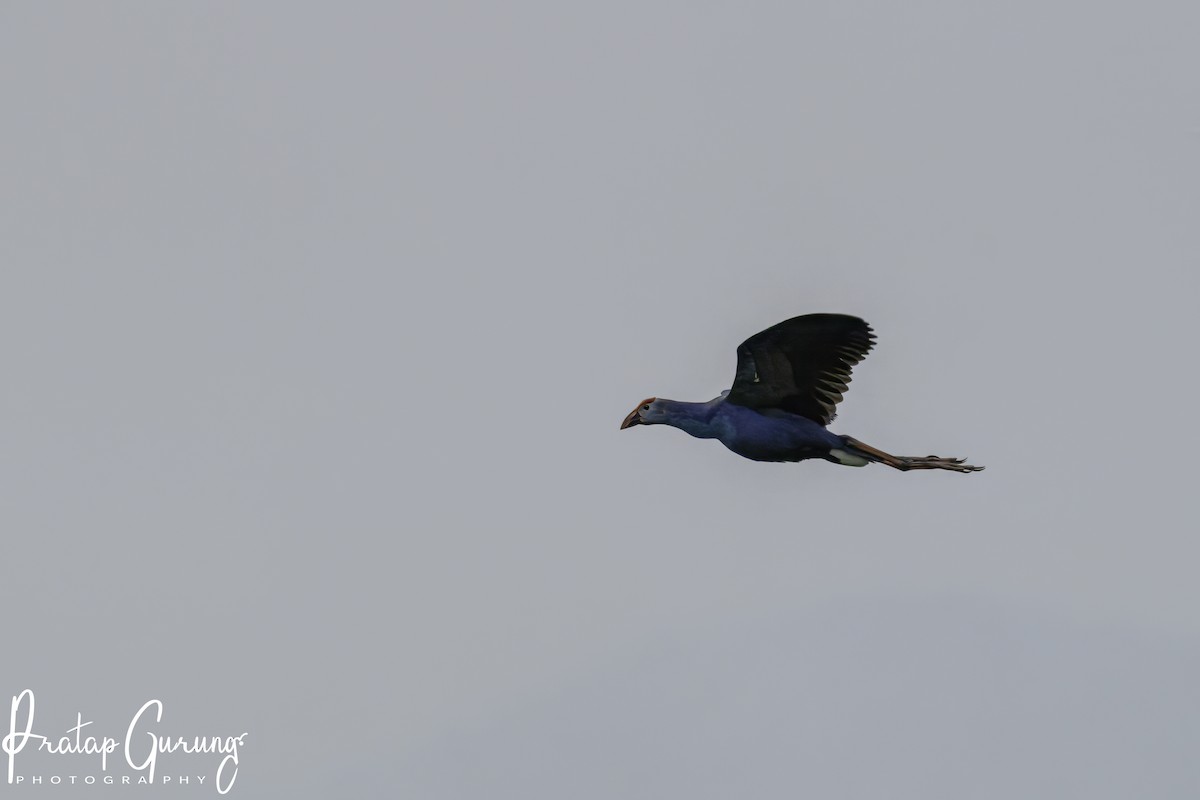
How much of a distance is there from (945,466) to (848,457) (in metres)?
1.36

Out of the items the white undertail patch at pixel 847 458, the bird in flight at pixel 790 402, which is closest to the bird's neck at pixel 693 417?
the bird in flight at pixel 790 402

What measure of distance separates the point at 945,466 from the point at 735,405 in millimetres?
3024

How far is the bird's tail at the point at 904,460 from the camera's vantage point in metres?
72.4

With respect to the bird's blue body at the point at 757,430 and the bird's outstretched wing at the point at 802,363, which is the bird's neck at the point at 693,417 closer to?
the bird's blue body at the point at 757,430

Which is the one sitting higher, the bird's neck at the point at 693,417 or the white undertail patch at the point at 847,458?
the bird's neck at the point at 693,417

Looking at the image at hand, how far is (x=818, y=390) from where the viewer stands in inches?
2852

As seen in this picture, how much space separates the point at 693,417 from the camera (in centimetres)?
7250

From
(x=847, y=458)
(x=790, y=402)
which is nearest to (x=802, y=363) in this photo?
(x=790, y=402)

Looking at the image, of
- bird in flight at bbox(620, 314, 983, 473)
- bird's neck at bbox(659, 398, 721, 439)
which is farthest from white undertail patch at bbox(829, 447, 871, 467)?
bird's neck at bbox(659, 398, 721, 439)

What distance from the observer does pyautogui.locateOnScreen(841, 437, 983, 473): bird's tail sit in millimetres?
72438

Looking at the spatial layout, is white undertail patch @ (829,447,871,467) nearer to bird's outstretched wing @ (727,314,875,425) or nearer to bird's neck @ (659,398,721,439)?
bird's outstretched wing @ (727,314,875,425)

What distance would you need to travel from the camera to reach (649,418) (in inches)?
Result: 2869

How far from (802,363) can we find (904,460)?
202 cm

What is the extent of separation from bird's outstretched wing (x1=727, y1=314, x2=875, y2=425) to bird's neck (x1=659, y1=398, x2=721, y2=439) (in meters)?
0.37
